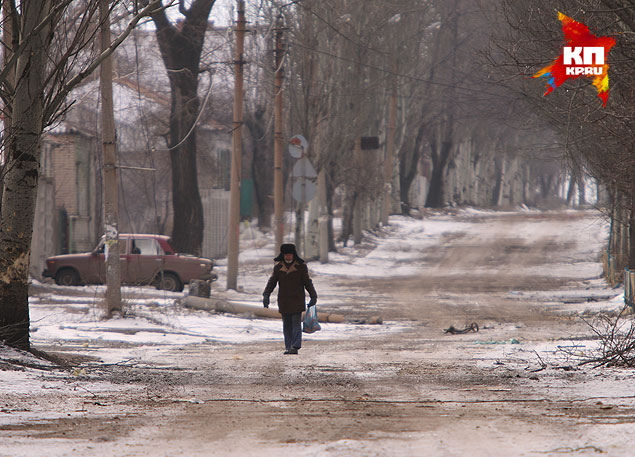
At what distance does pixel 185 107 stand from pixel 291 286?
625 inches

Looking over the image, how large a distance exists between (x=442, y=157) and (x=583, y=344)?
44637mm

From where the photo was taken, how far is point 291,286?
37.9 feet

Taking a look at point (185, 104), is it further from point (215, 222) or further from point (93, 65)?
point (93, 65)

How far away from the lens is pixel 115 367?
33.3 ft

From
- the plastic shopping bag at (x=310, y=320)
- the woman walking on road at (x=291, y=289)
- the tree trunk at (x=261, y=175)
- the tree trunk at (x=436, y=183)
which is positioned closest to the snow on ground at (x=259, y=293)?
the tree trunk at (x=261, y=175)

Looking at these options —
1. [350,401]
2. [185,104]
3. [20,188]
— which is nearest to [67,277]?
[185,104]

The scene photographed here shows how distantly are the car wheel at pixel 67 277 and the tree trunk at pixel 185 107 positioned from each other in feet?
12.9

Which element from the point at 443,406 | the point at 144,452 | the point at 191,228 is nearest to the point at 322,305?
the point at 191,228

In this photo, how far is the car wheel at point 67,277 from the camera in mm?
24094

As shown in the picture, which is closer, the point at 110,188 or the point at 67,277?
the point at 110,188

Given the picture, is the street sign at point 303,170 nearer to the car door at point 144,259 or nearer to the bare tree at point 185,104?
the bare tree at point 185,104

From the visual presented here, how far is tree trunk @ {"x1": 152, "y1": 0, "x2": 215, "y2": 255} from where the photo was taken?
2531 centimetres

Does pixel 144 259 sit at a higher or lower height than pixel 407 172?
lower

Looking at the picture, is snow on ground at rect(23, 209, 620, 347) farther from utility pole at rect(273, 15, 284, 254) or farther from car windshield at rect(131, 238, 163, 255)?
utility pole at rect(273, 15, 284, 254)
